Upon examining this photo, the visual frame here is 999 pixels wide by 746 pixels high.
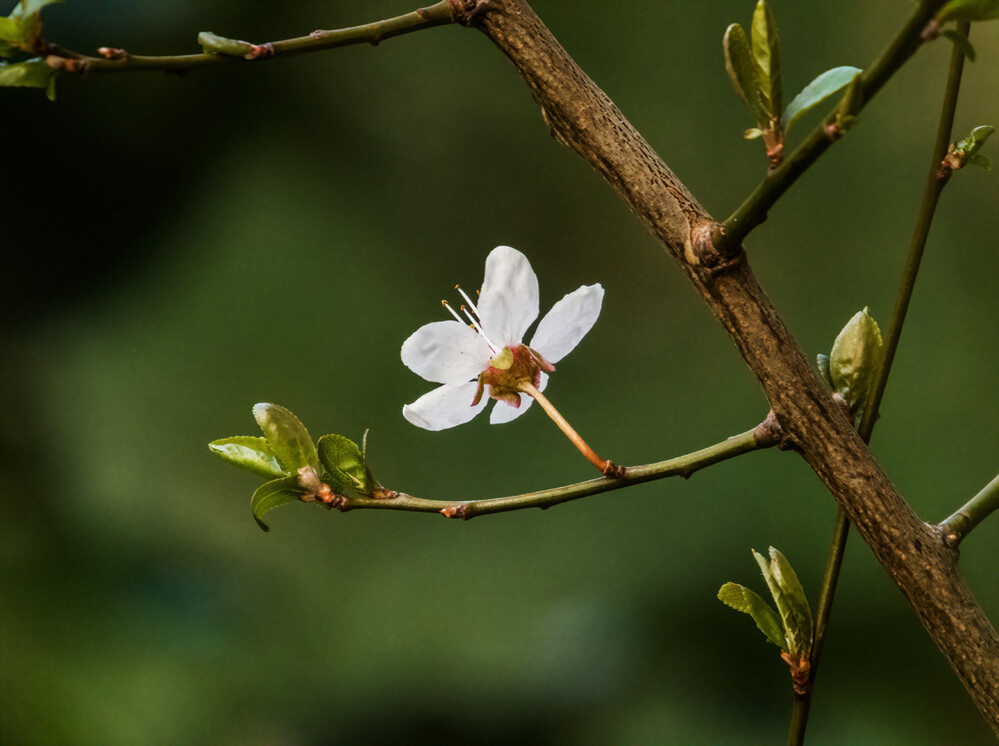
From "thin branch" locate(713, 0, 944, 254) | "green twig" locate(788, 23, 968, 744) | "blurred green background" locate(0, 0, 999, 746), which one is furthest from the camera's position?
"blurred green background" locate(0, 0, 999, 746)

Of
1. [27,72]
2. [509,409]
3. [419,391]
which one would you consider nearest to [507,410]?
[509,409]

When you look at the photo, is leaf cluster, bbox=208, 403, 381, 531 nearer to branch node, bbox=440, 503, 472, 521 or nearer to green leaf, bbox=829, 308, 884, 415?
branch node, bbox=440, 503, 472, 521

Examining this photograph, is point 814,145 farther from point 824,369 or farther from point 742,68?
point 824,369

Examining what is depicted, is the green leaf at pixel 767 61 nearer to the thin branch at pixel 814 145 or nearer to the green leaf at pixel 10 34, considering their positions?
the thin branch at pixel 814 145

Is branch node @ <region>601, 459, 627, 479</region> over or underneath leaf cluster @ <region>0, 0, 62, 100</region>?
underneath

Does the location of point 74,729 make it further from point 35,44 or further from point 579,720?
point 35,44

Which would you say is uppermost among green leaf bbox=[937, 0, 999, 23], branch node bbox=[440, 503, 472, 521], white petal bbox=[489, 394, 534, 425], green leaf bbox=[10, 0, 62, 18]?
green leaf bbox=[10, 0, 62, 18]

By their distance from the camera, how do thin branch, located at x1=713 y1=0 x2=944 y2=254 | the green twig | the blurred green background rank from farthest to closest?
the blurred green background < the green twig < thin branch, located at x1=713 y1=0 x2=944 y2=254

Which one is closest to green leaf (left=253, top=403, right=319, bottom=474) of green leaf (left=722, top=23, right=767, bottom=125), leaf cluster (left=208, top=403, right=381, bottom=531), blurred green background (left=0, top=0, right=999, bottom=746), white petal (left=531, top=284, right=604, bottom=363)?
leaf cluster (left=208, top=403, right=381, bottom=531)
